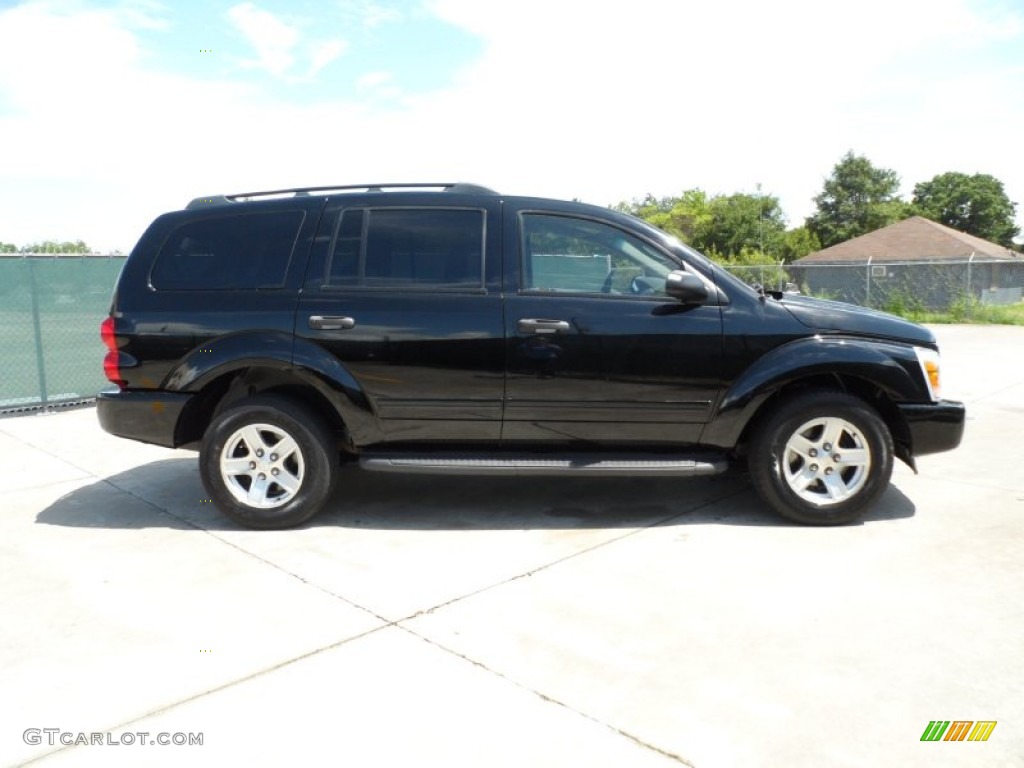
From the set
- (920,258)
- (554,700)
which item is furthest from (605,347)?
(920,258)

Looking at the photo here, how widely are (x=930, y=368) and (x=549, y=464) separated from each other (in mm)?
2264

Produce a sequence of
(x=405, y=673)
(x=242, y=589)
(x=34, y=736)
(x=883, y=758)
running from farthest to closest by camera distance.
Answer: (x=242, y=589) < (x=405, y=673) < (x=34, y=736) < (x=883, y=758)

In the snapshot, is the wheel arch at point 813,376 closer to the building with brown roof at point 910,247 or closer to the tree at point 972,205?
the building with brown roof at point 910,247

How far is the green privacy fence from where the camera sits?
8328 mm

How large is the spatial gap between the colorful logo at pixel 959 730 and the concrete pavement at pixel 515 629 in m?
0.03

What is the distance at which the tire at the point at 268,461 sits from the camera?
4.66m

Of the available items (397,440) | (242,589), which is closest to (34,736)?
(242,589)

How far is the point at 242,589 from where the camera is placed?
388 cm

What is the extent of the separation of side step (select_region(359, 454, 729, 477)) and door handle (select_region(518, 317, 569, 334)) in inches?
28.5

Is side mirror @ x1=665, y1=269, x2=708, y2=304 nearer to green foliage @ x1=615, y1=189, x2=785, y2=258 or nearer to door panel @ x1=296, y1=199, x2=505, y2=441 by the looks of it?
door panel @ x1=296, y1=199, x2=505, y2=441

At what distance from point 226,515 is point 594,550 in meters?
2.16

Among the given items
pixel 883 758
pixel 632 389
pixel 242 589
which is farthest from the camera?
pixel 632 389

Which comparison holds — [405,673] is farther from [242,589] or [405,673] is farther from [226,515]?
[226,515]

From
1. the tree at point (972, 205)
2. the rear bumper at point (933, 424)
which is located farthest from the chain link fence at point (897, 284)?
the tree at point (972, 205)
